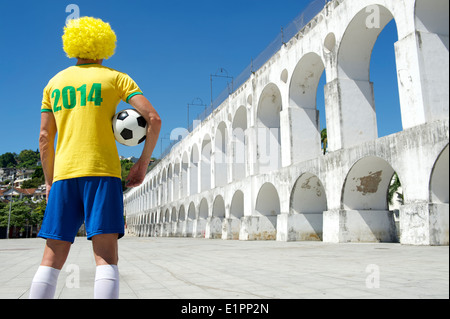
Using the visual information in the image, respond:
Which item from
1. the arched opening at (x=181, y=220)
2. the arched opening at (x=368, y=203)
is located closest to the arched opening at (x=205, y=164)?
the arched opening at (x=181, y=220)

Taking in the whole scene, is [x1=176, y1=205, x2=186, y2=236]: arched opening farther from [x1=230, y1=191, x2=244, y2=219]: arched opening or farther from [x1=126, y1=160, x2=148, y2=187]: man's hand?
[x1=126, y1=160, x2=148, y2=187]: man's hand

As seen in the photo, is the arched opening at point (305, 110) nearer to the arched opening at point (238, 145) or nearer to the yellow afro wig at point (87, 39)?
the arched opening at point (238, 145)

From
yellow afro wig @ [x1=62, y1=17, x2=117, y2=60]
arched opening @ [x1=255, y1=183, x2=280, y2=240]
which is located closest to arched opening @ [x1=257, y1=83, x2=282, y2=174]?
arched opening @ [x1=255, y1=183, x2=280, y2=240]

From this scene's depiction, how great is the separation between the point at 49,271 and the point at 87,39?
165 cm

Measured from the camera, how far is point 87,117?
8.48 ft

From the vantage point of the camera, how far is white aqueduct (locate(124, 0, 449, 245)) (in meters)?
11.4

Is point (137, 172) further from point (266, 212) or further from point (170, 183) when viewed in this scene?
point (170, 183)

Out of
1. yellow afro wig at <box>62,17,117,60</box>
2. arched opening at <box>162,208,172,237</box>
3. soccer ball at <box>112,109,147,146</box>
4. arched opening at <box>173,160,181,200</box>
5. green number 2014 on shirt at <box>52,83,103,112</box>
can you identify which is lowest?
arched opening at <box>162,208,172,237</box>

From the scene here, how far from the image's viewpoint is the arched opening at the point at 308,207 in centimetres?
1812

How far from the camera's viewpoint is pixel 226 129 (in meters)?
29.6

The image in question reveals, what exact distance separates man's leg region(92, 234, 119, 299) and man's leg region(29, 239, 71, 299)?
0.31 meters

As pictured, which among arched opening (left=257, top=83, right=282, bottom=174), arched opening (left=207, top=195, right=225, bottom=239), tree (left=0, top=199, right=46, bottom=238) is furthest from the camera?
tree (left=0, top=199, right=46, bottom=238)

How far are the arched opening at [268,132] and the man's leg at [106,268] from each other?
2140 cm

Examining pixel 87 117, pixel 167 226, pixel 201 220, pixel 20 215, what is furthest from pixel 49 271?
pixel 20 215
